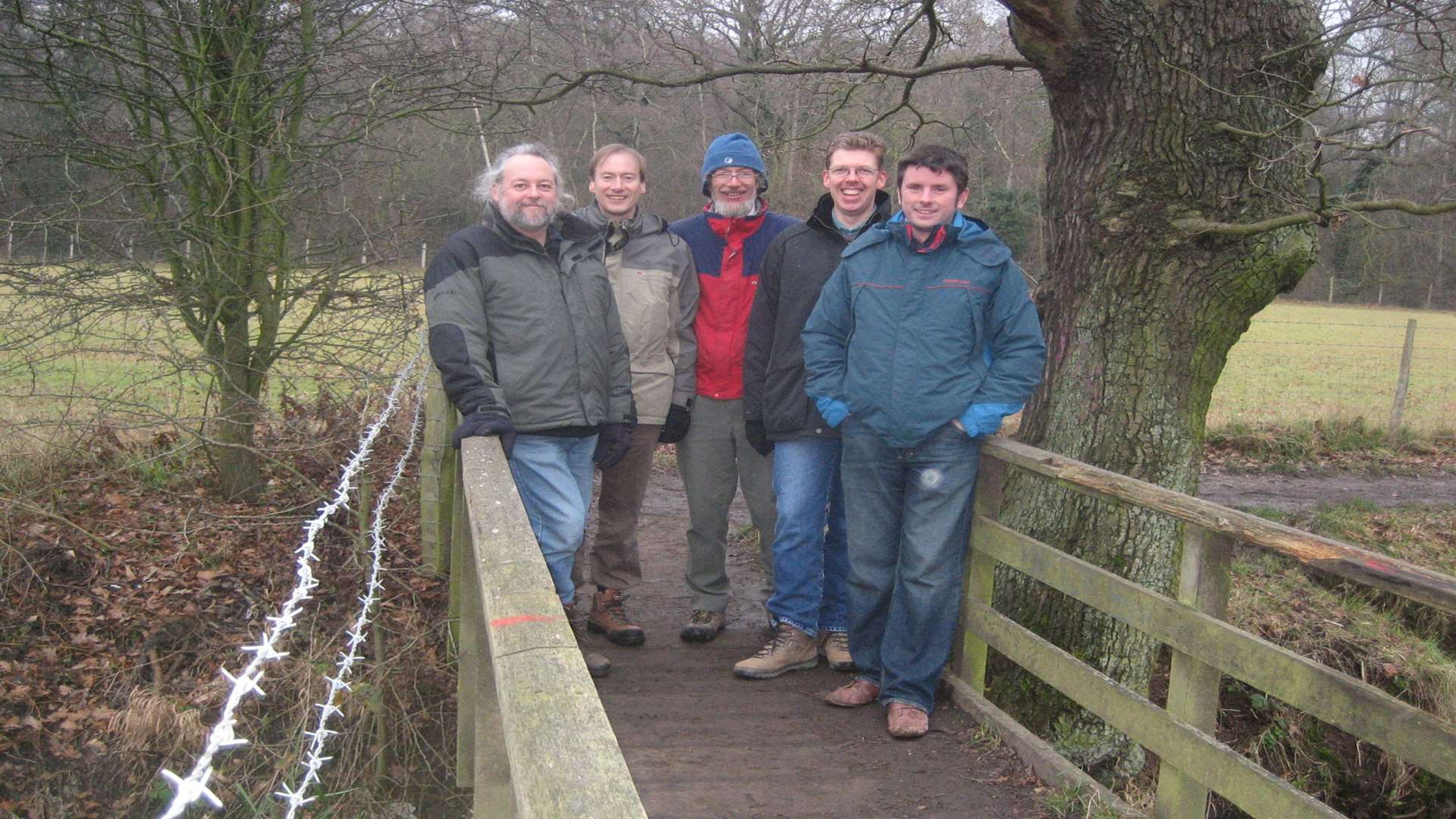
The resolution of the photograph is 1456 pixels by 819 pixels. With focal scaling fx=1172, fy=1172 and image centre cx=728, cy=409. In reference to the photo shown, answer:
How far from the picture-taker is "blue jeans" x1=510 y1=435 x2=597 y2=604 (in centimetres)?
441

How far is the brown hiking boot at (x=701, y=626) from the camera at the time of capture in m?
5.40

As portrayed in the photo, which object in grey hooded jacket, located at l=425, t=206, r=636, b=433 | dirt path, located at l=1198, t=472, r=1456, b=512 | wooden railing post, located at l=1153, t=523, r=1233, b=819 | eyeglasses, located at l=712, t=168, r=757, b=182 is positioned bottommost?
dirt path, located at l=1198, t=472, r=1456, b=512

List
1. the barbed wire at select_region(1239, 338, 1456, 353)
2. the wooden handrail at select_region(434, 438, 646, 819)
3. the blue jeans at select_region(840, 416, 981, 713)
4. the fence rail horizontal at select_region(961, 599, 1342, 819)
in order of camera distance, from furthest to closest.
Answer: the barbed wire at select_region(1239, 338, 1456, 353)
the blue jeans at select_region(840, 416, 981, 713)
the fence rail horizontal at select_region(961, 599, 1342, 819)
the wooden handrail at select_region(434, 438, 646, 819)

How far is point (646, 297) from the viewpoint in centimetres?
480

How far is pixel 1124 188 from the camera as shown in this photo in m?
4.50

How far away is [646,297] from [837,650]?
5.53 ft

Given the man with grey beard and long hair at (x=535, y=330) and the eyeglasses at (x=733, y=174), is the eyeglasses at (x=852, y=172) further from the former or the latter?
the man with grey beard and long hair at (x=535, y=330)

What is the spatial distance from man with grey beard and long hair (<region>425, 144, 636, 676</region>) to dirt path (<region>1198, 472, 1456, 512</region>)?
7107mm

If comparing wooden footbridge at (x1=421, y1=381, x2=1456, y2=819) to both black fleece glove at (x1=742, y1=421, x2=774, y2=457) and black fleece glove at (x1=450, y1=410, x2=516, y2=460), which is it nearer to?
black fleece glove at (x1=450, y1=410, x2=516, y2=460)

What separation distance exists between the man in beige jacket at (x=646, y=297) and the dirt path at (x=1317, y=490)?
6.51 metres

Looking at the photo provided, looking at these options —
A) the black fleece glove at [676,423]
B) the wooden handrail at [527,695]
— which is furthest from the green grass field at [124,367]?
the wooden handrail at [527,695]

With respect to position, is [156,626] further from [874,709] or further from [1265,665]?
[1265,665]

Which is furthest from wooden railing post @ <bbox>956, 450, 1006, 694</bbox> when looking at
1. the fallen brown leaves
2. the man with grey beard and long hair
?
the fallen brown leaves

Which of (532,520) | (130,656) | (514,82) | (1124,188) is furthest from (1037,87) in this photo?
(130,656)
